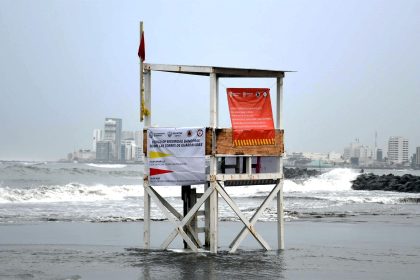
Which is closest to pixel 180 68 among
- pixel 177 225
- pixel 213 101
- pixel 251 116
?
pixel 213 101

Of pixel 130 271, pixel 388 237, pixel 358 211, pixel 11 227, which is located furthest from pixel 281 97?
pixel 358 211

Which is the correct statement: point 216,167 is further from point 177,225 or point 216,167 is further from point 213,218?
point 177,225

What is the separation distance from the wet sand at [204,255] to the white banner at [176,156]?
1.70m

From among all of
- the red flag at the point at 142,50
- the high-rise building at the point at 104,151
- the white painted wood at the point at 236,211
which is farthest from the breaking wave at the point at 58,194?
the high-rise building at the point at 104,151

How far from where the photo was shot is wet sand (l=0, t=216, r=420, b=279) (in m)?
13.3

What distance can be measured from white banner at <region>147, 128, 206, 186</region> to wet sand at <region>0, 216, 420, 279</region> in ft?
5.57

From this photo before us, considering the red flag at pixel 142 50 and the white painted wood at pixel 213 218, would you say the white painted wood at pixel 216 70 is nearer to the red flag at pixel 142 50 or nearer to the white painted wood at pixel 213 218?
the red flag at pixel 142 50

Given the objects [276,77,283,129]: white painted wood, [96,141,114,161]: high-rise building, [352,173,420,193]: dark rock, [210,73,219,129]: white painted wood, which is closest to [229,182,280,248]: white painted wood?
[276,77,283,129]: white painted wood

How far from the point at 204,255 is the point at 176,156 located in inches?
90.0

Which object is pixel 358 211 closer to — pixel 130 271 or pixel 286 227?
pixel 286 227

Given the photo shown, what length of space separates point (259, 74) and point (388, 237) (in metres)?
7.74

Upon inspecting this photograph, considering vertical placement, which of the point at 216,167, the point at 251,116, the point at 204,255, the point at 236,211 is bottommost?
the point at 204,255

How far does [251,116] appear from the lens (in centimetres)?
1591

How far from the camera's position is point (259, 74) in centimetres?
1617
